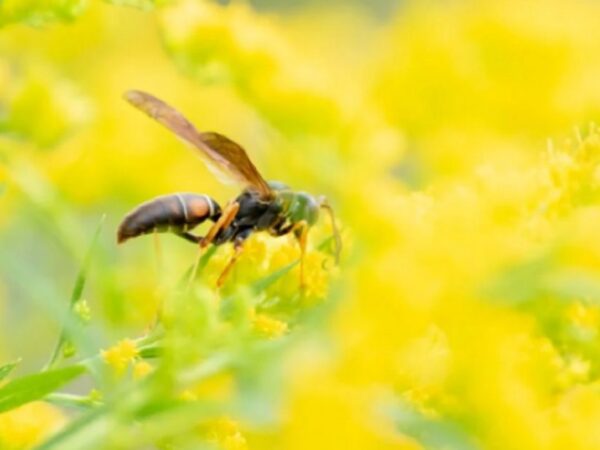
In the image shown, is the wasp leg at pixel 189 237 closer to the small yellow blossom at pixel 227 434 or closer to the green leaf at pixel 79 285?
the green leaf at pixel 79 285

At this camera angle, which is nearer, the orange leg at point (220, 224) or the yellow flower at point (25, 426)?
the yellow flower at point (25, 426)

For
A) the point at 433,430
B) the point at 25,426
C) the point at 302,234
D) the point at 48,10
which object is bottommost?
the point at 433,430

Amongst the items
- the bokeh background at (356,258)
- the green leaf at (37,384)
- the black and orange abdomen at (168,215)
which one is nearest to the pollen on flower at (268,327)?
the bokeh background at (356,258)

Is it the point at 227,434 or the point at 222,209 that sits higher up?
the point at 222,209

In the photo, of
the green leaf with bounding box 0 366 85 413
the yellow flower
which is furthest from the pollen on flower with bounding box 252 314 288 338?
the yellow flower

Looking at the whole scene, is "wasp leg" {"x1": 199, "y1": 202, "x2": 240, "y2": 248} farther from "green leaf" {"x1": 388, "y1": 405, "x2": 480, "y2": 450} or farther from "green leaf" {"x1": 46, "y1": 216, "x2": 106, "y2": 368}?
"green leaf" {"x1": 388, "y1": 405, "x2": 480, "y2": 450}

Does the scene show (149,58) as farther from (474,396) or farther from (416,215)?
(474,396)

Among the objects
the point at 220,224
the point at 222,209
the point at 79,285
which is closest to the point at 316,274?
the point at 79,285

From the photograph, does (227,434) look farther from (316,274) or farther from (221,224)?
(221,224)
